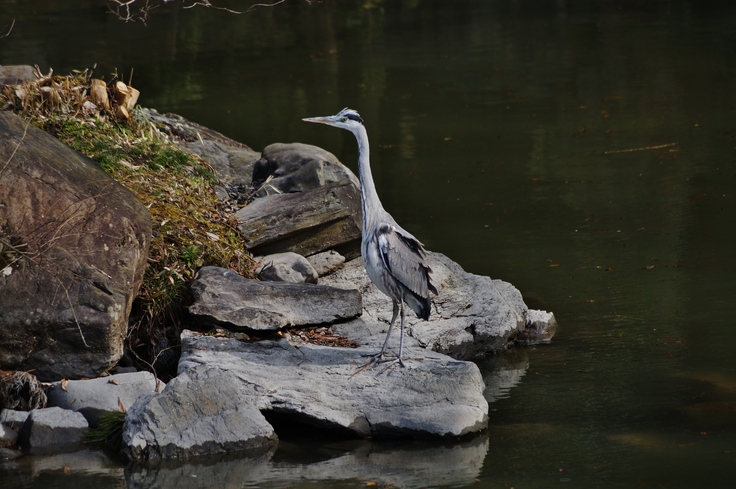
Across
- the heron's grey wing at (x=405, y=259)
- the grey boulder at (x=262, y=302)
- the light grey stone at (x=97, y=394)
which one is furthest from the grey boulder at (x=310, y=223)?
the light grey stone at (x=97, y=394)

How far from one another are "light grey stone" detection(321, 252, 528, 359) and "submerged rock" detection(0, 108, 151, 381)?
155 cm

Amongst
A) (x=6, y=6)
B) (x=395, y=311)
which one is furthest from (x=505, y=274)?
(x=6, y=6)

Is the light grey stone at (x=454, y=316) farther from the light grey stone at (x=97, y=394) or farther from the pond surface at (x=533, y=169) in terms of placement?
the light grey stone at (x=97, y=394)

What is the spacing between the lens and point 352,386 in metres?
6.15

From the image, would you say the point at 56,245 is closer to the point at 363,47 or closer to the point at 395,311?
the point at 395,311

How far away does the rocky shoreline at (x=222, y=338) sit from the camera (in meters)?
5.81

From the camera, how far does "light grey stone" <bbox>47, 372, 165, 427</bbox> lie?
20.0 feet

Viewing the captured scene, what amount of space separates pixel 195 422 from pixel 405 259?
1.64 metres

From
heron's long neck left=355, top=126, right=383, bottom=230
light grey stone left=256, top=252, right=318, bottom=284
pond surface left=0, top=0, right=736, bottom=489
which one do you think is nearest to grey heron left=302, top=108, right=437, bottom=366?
heron's long neck left=355, top=126, right=383, bottom=230

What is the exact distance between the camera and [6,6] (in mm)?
25578

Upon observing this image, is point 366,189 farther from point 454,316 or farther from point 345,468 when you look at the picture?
point 345,468

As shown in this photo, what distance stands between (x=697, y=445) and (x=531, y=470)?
94 centimetres

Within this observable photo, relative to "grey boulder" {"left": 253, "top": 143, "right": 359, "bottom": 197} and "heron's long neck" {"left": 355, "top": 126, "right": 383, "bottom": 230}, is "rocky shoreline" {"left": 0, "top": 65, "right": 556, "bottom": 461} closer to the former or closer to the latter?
"heron's long neck" {"left": 355, "top": 126, "right": 383, "bottom": 230}

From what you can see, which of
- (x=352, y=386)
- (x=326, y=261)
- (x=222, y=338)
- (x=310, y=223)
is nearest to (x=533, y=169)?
(x=326, y=261)
